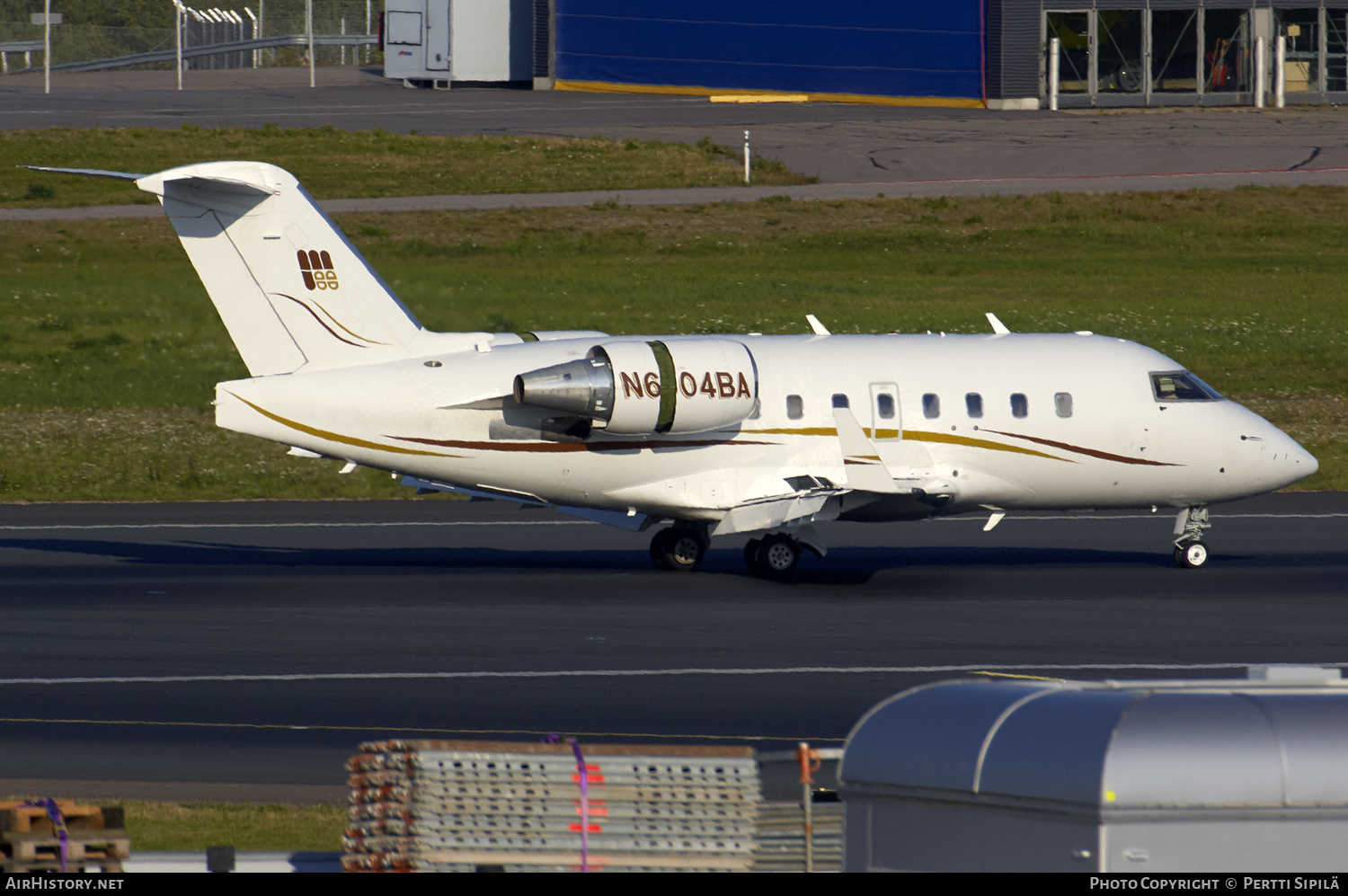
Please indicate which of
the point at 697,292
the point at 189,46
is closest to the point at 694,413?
the point at 697,292

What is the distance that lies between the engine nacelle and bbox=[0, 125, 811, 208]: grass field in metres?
37.4

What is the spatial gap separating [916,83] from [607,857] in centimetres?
7282

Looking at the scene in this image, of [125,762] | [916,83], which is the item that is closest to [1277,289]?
[916,83]

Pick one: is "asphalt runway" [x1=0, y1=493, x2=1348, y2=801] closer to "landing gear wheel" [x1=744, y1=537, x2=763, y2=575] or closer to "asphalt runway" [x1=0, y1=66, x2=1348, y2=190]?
"landing gear wheel" [x1=744, y1=537, x2=763, y2=575]

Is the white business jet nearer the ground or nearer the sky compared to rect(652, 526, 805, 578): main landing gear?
nearer the sky

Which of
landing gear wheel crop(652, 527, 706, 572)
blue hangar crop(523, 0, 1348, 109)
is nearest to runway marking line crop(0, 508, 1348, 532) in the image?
landing gear wheel crop(652, 527, 706, 572)

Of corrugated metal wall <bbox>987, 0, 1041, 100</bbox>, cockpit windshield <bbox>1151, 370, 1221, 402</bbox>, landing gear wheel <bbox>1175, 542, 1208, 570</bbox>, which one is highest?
corrugated metal wall <bbox>987, 0, 1041, 100</bbox>

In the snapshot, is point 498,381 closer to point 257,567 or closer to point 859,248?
point 257,567

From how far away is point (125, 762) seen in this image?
51.3 feet

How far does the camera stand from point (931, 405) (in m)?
26.4

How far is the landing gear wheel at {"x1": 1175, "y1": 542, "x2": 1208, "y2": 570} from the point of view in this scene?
89.8 ft

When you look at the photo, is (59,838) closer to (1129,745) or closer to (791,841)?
(791,841)

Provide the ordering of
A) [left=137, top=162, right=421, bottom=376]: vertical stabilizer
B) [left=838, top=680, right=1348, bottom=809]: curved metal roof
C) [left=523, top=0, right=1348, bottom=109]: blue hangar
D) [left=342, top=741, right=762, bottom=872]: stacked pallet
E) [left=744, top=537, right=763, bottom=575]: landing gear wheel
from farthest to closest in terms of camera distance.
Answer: [left=523, top=0, right=1348, bottom=109]: blue hangar
[left=744, top=537, right=763, bottom=575]: landing gear wheel
[left=137, top=162, right=421, bottom=376]: vertical stabilizer
[left=342, top=741, right=762, bottom=872]: stacked pallet
[left=838, top=680, right=1348, bottom=809]: curved metal roof

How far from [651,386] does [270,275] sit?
573 centimetres
